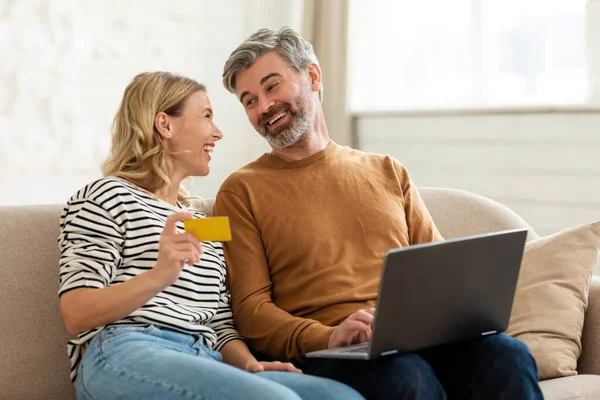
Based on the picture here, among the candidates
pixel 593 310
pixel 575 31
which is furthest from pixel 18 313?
pixel 575 31

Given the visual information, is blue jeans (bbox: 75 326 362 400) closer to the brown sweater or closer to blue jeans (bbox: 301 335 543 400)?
blue jeans (bbox: 301 335 543 400)

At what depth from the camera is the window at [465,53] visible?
11.5 feet

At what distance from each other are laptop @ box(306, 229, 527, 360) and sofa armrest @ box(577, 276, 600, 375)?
37cm

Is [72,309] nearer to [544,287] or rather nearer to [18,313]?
[18,313]

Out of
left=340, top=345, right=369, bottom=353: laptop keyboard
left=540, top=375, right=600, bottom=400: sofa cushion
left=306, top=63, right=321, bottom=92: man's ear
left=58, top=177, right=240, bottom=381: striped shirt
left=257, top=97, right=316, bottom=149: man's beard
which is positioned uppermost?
Answer: left=306, top=63, right=321, bottom=92: man's ear

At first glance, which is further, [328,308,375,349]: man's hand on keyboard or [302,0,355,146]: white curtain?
[302,0,355,146]: white curtain

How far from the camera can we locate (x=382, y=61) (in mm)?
4211

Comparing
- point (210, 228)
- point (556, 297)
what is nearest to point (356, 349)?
point (210, 228)

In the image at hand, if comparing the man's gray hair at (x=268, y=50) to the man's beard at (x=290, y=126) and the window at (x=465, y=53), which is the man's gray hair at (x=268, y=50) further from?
the window at (x=465, y=53)

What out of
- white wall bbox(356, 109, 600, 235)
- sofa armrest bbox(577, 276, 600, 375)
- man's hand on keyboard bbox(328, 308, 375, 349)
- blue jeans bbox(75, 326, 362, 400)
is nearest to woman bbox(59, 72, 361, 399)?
blue jeans bbox(75, 326, 362, 400)

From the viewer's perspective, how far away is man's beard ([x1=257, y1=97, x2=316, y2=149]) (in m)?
2.14

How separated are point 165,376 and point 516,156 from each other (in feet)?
8.18

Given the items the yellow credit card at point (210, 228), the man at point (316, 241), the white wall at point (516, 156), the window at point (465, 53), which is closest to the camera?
the yellow credit card at point (210, 228)

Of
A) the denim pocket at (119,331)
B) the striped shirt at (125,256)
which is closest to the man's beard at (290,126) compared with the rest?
the striped shirt at (125,256)
